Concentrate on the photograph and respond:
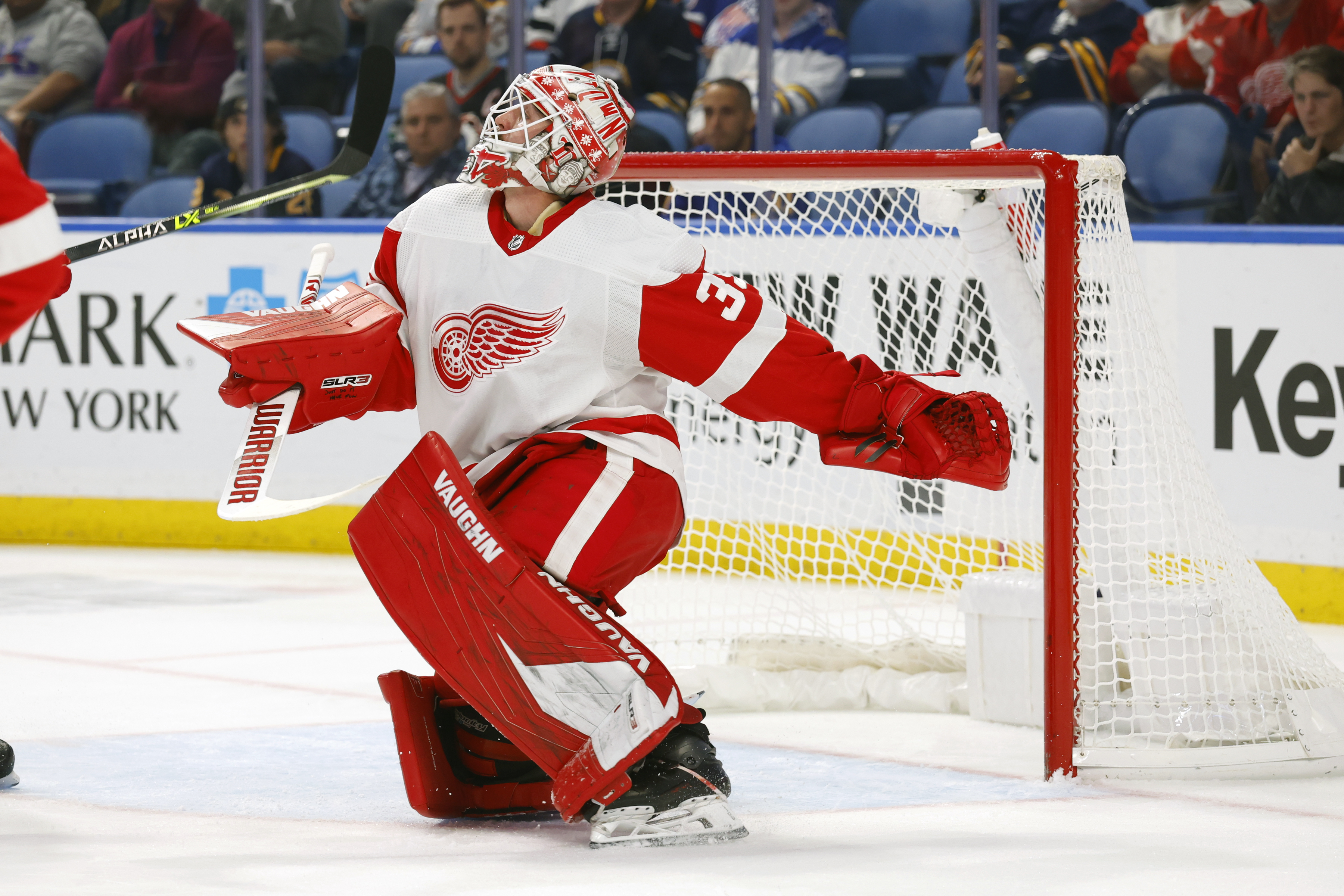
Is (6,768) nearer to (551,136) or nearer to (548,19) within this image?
(551,136)

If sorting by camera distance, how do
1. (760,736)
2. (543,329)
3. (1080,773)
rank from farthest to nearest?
1. (760,736)
2. (1080,773)
3. (543,329)

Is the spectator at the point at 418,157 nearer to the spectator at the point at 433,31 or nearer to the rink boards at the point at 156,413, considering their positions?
A: the spectator at the point at 433,31

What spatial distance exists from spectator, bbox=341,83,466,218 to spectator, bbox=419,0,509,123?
47mm

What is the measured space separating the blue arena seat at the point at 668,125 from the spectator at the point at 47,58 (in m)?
2.33

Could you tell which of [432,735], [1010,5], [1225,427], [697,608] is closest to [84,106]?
[1010,5]

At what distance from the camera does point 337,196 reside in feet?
22.1

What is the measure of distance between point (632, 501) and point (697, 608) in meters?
1.74

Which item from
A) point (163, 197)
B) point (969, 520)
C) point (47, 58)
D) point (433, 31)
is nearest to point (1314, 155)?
point (969, 520)

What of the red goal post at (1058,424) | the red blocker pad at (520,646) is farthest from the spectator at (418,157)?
the red blocker pad at (520,646)

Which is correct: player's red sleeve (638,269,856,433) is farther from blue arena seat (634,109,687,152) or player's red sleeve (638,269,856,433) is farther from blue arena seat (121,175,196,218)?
blue arena seat (121,175,196,218)

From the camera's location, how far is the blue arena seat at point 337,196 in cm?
670

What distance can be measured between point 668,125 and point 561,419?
384cm

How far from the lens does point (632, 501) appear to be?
8.63 ft

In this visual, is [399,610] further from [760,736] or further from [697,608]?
[697,608]
